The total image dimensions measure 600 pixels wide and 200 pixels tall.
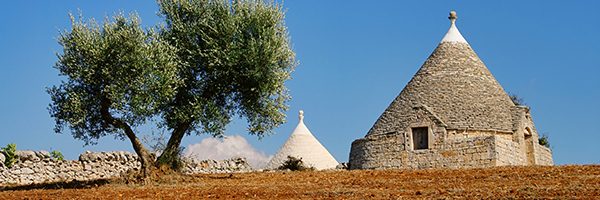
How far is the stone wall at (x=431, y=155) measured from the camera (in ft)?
110

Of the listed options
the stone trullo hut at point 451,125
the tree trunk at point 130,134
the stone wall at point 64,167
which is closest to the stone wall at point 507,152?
the stone trullo hut at point 451,125

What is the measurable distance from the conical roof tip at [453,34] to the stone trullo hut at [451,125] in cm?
35

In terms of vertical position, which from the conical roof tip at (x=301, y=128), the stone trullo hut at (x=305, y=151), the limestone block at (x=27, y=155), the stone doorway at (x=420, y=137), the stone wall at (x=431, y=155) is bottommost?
the limestone block at (x=27, y=155)

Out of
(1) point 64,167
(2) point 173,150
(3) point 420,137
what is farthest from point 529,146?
(1) point 64,167

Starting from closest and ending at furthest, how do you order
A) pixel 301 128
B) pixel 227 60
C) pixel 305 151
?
pixel 227 60 → pixel 305 151 → pixel 301 128

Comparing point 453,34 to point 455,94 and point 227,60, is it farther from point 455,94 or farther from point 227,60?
point 227,60

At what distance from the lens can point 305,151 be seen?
147 ft

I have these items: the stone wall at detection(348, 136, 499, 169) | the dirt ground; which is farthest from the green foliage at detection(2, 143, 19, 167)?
the stone wall at detection(348, 136, 499, 169)

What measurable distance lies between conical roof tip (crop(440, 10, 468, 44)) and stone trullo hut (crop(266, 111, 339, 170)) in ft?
29.4

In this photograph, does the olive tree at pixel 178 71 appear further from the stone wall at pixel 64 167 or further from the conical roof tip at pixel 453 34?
the conical roof tip at pixel 453 34

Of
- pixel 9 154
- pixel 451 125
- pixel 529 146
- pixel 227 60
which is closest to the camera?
pixel 227 60

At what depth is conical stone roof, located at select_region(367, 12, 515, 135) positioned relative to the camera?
3606 cm

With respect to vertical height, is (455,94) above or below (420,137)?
above

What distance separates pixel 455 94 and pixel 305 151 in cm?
1035
